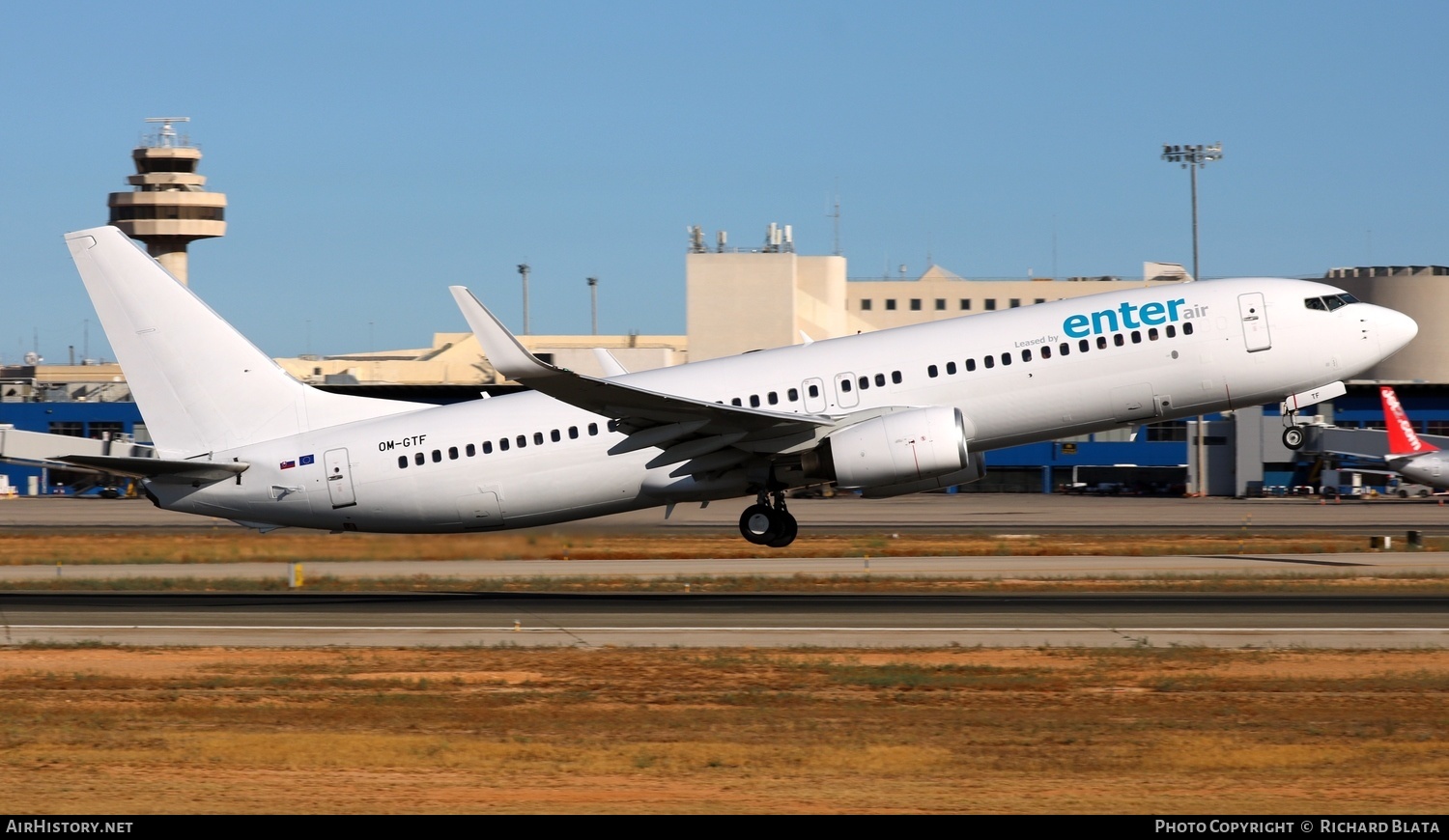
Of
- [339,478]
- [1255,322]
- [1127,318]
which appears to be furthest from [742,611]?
[1255,322]

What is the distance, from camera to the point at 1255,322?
100 ft

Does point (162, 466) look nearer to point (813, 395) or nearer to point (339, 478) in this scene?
point (339, 478)

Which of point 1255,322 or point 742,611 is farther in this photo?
point 1255,322

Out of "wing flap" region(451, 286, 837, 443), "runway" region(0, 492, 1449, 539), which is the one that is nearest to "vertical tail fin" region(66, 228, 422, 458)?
"wing flap" region(451, 286, 837, 443)

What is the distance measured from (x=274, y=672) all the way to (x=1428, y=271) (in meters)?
130

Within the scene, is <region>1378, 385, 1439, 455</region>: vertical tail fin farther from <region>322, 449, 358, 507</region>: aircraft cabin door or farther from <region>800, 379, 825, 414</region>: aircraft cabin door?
<region>322, 449, 358, 507</region>: aircraft cabin door

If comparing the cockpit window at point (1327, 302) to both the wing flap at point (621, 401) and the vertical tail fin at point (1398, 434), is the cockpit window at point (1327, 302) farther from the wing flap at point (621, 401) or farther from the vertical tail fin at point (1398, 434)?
the vertical tail fin at point (1398, 434)

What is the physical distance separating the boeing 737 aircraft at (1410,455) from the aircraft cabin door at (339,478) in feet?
195

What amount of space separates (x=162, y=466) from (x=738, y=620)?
1336 cm

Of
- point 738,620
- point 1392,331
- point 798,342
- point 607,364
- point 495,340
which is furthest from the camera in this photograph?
point 798,342

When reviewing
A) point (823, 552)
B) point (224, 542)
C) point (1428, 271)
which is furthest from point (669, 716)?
point (1428, 271)

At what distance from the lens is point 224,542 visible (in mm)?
47938

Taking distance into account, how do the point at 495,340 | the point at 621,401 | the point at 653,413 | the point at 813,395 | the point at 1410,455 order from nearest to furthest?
the point at 495,340 < the point at 621,401 < the point at 653,413 < the point at 813,395 < the point at 1410,455

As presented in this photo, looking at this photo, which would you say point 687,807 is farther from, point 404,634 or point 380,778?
point 404,634
